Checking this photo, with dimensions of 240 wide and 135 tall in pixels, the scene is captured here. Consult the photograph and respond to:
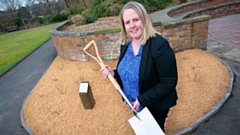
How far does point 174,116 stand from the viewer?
293 cm

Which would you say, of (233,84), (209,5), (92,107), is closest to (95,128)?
(92,107)

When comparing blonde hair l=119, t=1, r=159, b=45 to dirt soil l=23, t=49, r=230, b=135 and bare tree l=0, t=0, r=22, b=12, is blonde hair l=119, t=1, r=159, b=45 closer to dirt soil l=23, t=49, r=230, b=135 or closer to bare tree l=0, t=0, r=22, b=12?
dirt soil l=23, t=49, r=230, b=135

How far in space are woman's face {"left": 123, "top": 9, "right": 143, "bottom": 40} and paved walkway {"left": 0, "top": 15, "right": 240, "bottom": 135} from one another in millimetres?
1964

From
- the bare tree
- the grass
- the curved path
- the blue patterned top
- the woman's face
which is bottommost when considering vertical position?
the curved path

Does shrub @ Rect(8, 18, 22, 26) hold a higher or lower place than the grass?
higher

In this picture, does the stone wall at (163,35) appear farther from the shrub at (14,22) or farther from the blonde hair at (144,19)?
the shrub at (14,22)

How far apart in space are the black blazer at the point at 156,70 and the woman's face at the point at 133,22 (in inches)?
4.8

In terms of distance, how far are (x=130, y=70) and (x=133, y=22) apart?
1.51ft

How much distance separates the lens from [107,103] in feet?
11.8

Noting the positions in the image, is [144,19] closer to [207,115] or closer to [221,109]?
[207,115]

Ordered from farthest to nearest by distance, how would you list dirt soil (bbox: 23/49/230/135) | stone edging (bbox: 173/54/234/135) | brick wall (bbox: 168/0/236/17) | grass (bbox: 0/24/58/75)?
brick wall (bbox: 168/0/236/17)
grass (bbox: 0/24/58/75)
dirt soil (bbox: 23/49/230/135)
stone edging (bbox: 173/54/234/135)

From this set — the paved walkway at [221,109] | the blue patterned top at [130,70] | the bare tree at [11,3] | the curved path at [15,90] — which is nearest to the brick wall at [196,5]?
the paved walkway at [221,109]

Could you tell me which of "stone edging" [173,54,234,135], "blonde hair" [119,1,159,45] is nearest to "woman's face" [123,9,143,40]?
"blonde hair" [119,1,159,45]

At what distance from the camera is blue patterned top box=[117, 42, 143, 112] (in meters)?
1.61
